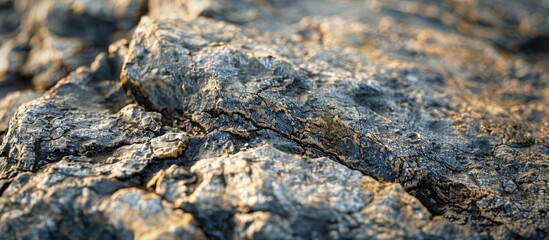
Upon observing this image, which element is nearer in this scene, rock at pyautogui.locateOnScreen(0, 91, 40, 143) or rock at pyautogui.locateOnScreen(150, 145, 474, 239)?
rock at pyautogui.locateOnScreen(150, 145, 474, 239)

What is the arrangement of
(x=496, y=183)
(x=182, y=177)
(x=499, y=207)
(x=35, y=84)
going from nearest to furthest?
(x=182, y=177)
(x=499, y=207)
(x=496, y=183)
(x=35, y=84)

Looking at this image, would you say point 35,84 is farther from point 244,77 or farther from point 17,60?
point 244,77

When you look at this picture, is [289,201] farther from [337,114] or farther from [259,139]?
[337,114]

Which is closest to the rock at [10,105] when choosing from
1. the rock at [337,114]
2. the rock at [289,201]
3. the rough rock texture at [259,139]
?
the rough rock texture at [259,139]

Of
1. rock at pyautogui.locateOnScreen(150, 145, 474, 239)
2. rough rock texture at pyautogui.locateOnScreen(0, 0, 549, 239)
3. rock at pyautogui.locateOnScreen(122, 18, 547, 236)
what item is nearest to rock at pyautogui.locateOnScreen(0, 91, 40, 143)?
rough rock texture at pyautogui.locateOnScreen(0, 0, 549, 239)

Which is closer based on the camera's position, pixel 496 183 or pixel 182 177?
pixel 182 177

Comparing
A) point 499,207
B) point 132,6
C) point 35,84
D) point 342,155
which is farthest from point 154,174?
point 132,6

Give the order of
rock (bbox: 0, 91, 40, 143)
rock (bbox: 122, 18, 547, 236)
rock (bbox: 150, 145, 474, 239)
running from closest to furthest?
rock (bbox: 150, 145, 474, 239)
rock (bbox: 122, 18, 547, 236)
rock (bbox: 0, 91, 40, 143)

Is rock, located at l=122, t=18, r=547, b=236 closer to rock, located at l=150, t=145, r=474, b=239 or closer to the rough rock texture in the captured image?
the rough rock texture

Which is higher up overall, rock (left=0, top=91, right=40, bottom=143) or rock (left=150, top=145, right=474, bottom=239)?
rock (left=0, top=91, right=40, bottom=143)
